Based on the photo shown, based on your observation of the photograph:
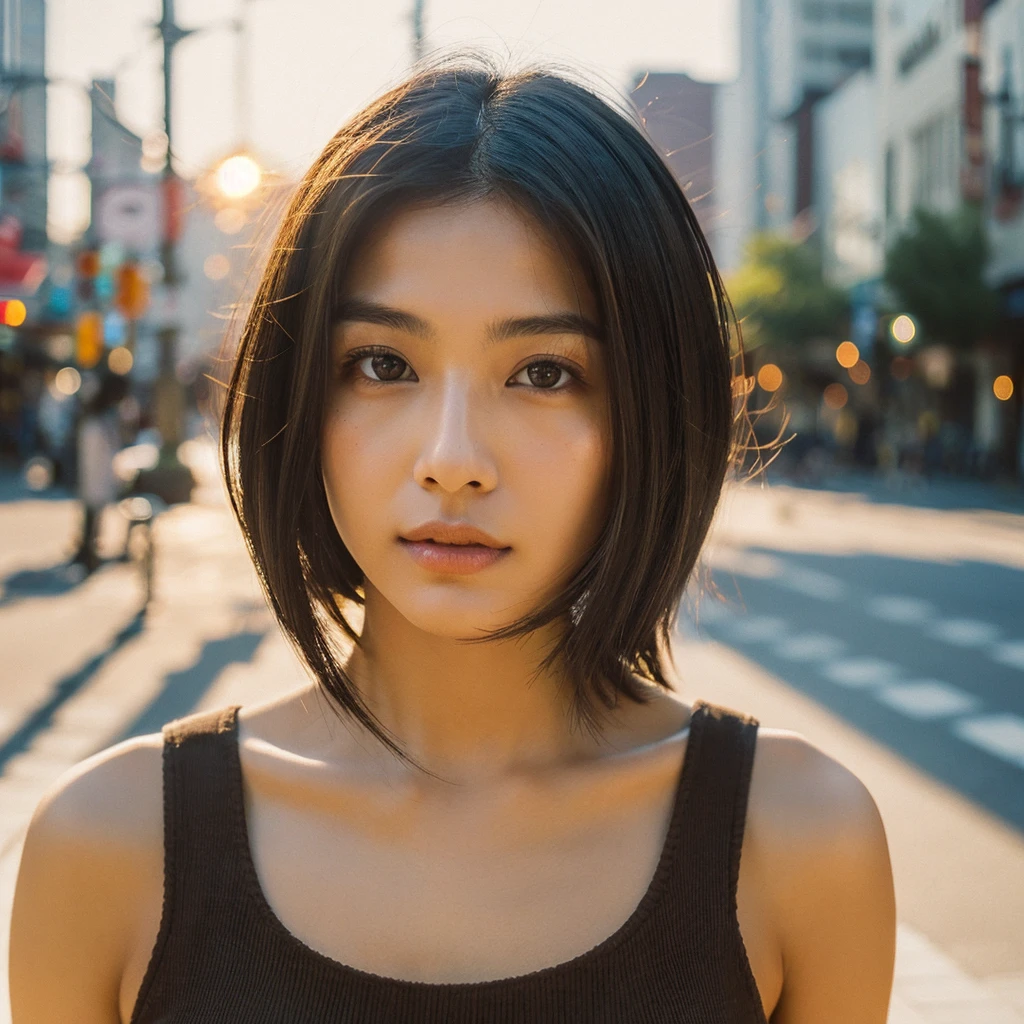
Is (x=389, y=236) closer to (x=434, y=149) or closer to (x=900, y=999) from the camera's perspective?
(x=434, y=149)

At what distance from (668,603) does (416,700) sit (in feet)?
1.08

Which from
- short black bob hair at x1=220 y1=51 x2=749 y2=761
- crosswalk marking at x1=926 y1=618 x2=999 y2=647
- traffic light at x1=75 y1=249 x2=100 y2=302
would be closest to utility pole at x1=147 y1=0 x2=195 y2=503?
traffic light at x1=75 y1=249 x2=100 y2=302

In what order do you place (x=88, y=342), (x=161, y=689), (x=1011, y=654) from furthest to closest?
1. (x=88, y=342)
2. (x=1011, y=654)
3. (x=161, y=689)

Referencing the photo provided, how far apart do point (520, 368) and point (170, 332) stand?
18190 mm

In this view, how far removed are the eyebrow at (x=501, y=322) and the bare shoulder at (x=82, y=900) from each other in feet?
1.94

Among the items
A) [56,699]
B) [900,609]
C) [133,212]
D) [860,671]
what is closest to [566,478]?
[56,699]

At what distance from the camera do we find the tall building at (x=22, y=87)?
12.3m

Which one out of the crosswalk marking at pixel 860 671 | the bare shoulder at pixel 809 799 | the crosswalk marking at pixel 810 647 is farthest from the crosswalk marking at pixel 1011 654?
the bare shoulder at pixel 809 799

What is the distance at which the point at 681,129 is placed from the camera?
2.08 meters

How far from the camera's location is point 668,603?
1559 millimetres

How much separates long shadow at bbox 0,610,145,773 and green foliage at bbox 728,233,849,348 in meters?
30.5

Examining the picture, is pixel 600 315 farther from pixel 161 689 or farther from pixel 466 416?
pixel 161 689

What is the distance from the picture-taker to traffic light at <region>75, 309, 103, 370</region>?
492 inches

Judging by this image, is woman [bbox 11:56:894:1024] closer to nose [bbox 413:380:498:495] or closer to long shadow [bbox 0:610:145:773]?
nose [bbox 413:380:498:495]
